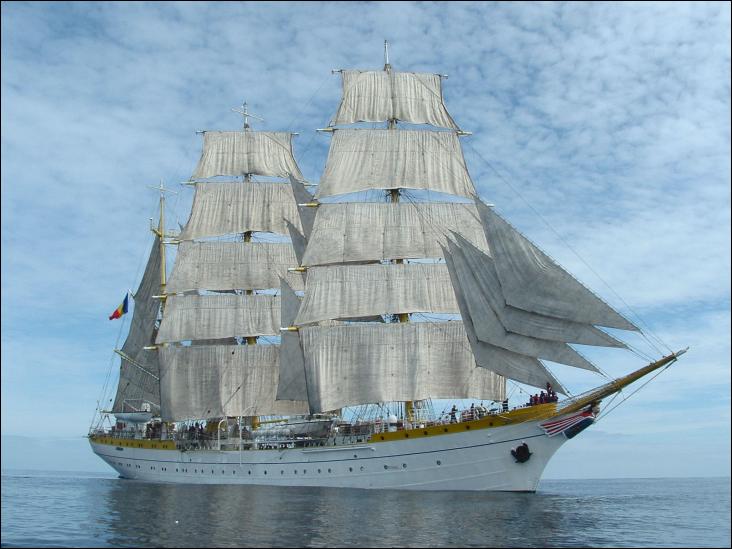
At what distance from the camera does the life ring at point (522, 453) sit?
41.7 metres

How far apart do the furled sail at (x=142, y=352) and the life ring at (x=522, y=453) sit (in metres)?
41.7

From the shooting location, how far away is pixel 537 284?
1586 inches

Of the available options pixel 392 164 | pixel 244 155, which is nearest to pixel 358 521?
pixel 392 164

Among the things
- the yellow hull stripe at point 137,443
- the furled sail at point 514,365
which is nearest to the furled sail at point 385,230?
the furled sail at point 514,365

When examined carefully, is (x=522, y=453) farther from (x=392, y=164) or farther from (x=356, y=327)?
(x=392, y=164)

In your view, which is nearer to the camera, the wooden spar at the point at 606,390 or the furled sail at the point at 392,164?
the wooden spar at the point at 606,390

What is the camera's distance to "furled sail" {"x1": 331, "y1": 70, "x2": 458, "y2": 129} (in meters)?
59.1

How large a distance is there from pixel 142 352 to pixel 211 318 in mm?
11703

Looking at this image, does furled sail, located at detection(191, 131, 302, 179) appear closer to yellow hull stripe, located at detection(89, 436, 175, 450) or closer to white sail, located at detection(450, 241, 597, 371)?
yellow hull stripe, located at detection(89, 436, 175, 450)

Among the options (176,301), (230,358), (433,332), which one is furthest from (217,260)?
(433,332)

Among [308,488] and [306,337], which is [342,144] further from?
[308,488]

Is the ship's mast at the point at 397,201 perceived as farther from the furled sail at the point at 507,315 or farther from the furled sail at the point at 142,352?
the furled sail at the point at 142,352

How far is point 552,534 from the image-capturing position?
27891 millimetres

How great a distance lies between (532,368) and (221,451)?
2781 centimetres
